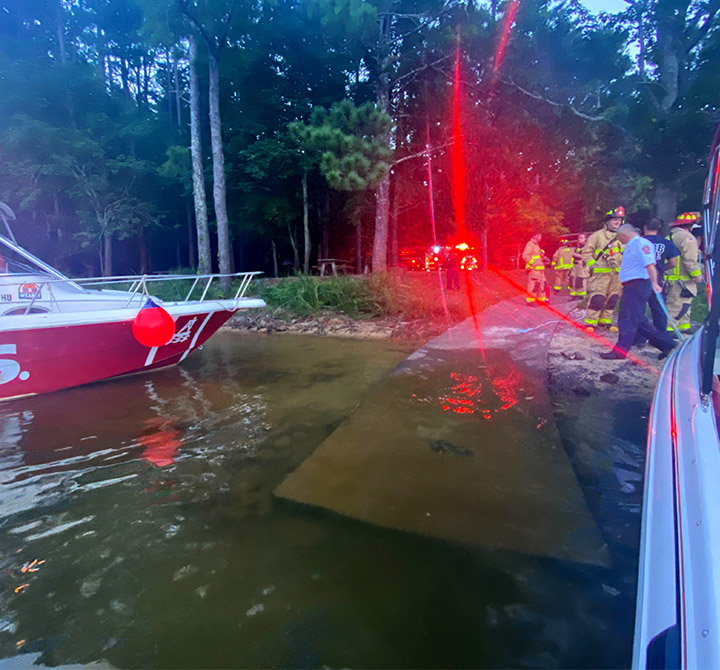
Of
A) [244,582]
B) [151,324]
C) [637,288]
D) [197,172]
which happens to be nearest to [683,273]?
[637,288]

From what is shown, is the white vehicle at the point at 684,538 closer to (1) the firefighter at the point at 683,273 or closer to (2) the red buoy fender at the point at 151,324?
(1) the firefighter at the point at 683,273

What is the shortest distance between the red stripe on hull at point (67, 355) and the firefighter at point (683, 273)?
680cm

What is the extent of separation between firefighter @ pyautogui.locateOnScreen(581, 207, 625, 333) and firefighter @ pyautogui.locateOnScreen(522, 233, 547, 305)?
2.69 m

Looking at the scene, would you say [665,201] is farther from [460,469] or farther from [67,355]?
[67,355]

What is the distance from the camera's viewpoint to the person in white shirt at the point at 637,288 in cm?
500

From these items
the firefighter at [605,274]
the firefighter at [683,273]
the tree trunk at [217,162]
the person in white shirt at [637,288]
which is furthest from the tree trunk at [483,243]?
the person in white shirt at [637,288]

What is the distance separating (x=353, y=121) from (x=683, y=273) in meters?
8.61

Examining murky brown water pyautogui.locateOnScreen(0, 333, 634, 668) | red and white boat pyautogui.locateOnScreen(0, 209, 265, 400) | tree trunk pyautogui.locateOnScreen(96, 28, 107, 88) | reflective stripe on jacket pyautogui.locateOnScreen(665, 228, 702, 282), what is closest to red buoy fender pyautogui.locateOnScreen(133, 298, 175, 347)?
red and white boat pyautogui.locateOnScreen(0, 209, 265, 400)

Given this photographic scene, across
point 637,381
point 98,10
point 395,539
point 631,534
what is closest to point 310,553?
point 395,539

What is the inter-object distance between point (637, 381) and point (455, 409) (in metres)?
2.15

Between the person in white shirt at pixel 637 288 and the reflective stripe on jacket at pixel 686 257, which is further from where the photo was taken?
the reflective stripe on jacket at pixel 686 257

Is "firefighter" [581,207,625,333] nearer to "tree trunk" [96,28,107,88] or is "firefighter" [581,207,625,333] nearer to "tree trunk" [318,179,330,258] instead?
"tree trunk" [318,179,330,258]

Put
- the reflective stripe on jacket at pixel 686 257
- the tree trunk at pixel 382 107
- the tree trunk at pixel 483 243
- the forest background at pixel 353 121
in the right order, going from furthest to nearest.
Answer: the tree trunk at pixel 483 243 → the tree trunk at pixel 382 107 → the forest background at pixel 353 121 → the reflective stripe on jacket at pixel 686 257

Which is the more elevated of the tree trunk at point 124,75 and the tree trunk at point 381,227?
the tree trunk at point 124,75
